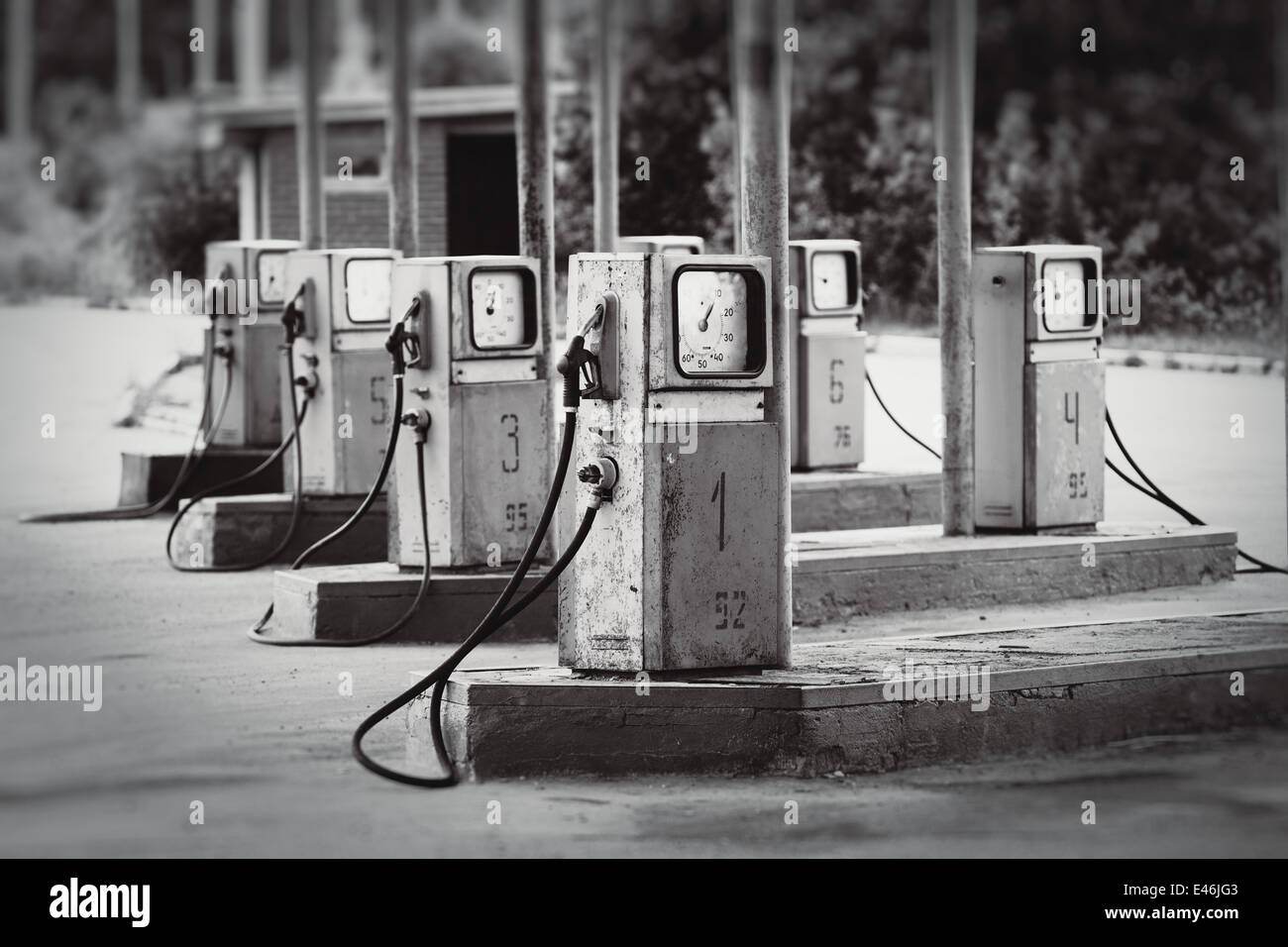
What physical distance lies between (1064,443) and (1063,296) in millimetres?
717

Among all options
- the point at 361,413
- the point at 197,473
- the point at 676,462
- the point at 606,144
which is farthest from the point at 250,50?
the point at 676,462

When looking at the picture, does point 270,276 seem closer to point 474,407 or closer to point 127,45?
point 127,45

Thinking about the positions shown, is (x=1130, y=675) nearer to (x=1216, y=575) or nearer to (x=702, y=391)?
(x=702, y=391)

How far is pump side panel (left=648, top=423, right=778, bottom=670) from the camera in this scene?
7.02m

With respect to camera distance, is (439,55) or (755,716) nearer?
(755,716)

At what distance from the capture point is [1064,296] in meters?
10.7

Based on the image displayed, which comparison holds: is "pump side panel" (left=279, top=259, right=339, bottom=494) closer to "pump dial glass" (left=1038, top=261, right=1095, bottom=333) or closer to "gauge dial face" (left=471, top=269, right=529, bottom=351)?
"gauge dial face" (left=471, top=269, right=529, bottom=351)

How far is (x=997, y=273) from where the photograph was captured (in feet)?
35.1

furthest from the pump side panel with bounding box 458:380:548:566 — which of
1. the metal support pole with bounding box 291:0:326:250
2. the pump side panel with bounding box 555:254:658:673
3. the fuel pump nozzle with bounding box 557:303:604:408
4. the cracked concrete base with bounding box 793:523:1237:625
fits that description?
the metal support pole with bounding box 291:0:326:250

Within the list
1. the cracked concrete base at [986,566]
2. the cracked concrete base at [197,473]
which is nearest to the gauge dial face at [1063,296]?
the cracked concrete base at [986,566]

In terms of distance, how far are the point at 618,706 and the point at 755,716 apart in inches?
17.2

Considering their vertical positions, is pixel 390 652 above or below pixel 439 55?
below

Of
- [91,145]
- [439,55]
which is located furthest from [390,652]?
[439,55]

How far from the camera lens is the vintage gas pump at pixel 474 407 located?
31.4 feet
